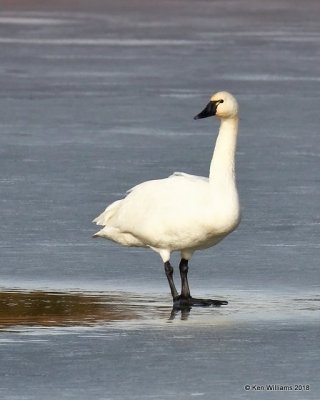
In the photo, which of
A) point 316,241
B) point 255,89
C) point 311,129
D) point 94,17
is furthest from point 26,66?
point 316,241

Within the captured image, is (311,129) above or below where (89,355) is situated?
above

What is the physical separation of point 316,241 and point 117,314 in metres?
2.76

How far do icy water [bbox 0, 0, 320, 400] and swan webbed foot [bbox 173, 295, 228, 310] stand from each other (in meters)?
0.08

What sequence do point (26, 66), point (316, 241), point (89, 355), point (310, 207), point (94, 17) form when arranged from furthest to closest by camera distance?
point (94, 17) → point (26, 66) → point (310, 207) → point (316, 241) → point (89, 355)

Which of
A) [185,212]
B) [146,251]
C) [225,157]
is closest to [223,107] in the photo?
[225,157]

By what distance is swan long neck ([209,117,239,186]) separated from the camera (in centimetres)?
991

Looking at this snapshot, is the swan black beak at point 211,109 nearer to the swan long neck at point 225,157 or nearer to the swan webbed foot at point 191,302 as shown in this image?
the swan long neck at point 225,157

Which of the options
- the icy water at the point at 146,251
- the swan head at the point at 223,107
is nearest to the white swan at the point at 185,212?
the swan head at the point at 223,107

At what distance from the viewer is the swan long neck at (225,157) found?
9.91 m

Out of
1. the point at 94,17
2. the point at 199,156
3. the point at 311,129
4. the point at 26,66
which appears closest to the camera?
the point at 199,156

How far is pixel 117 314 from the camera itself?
9375mm

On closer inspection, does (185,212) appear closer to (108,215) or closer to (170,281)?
(170,281)

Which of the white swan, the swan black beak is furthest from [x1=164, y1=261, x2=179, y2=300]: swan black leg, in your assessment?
the swan black beak

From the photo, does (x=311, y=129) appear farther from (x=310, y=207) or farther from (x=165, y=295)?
(x=165, y=295)
